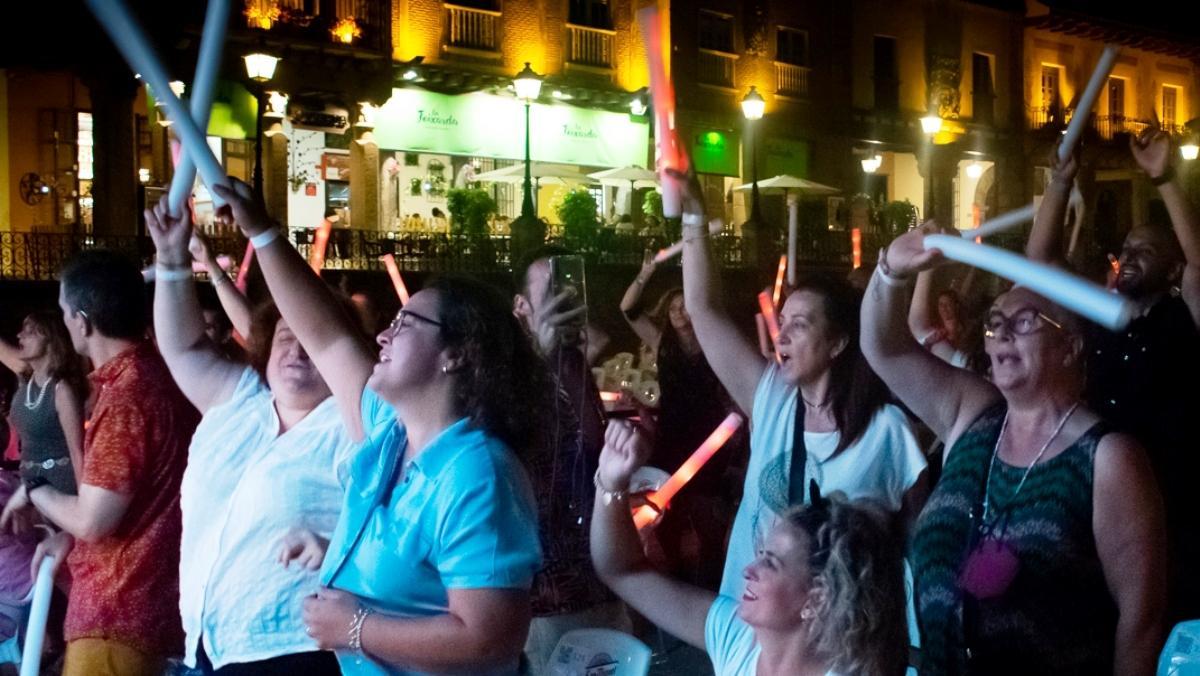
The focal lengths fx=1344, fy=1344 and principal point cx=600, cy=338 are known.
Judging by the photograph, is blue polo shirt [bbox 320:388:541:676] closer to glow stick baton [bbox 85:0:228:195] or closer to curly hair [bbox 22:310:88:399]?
glow stick baton [bbox 85:0:228:195]

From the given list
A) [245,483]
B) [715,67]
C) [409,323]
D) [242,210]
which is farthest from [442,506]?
[715,67]

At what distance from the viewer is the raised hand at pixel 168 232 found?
3551 mm

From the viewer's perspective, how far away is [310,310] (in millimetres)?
3178

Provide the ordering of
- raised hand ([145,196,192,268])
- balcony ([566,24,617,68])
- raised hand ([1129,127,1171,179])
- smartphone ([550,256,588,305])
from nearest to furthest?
raised hand ([145,196,192,268]) < smartphone ([550,256,588,305]) < raised hand ([1129,127,1171,179]) < balcony ([566,24,617,68])

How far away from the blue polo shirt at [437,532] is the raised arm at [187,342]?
3.72 ft

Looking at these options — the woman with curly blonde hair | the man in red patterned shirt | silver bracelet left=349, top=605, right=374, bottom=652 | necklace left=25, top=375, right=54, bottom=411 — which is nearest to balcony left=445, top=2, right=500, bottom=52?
necklace left=25, top=375, right=54, bottom=411

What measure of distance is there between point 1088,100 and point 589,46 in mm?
26121

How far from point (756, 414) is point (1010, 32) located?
126 ft

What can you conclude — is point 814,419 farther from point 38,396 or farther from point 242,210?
point 38,396

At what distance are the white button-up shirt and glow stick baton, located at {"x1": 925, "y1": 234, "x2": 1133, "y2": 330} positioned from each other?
1.70 metres

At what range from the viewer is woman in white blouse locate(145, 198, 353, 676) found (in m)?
3.32

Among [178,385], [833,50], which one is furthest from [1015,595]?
[833,50]

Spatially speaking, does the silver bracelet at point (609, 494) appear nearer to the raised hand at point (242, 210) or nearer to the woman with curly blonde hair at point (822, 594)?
the woman with curly blonde hair at point (822, 594)

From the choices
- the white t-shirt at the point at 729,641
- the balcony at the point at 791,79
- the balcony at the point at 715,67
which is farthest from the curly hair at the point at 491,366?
the balcony at the point at 791,79
